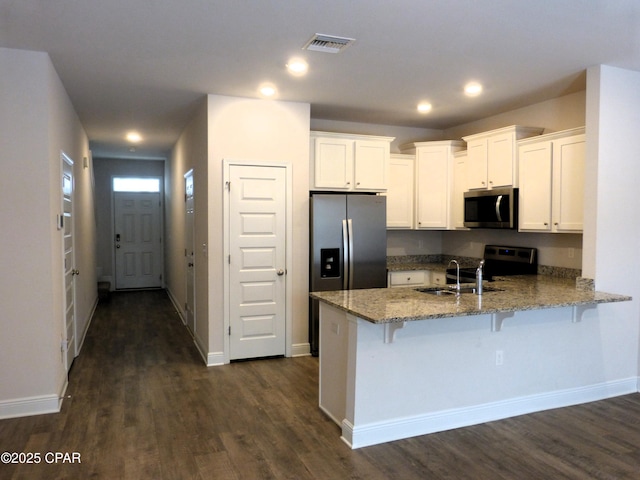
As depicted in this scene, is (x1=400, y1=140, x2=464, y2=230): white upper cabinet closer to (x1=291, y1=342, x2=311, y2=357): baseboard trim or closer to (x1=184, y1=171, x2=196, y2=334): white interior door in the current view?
(x1=291, y1=342, x2=311, y2=357): baseboard trim

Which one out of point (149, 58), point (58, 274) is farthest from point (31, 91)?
point (58, 274)

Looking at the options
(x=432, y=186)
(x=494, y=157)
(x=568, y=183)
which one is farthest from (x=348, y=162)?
(x=568, y=183)

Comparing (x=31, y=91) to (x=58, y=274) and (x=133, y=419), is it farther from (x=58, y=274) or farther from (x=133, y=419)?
(x=133, y=419)

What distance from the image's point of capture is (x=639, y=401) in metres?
3.75

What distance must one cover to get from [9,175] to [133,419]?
1.95m

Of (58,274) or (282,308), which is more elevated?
(58,274)

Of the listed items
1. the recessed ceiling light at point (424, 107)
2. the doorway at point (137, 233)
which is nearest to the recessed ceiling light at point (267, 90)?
the recessed ceiling light at point (424, 107)

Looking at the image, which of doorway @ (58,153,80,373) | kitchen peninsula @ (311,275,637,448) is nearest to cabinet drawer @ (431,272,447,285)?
kitchen peninsula @ (311,275,637,448)

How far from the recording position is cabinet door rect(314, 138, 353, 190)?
506 centimetres

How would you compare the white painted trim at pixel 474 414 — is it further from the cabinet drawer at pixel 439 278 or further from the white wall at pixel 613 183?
the cabinet drawer at pixel 439 278

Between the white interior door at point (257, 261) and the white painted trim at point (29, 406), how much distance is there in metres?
1.64

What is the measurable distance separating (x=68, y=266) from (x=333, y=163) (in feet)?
9.32

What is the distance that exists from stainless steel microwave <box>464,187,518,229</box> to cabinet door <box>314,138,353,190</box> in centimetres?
137

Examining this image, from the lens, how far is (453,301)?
314 cm
